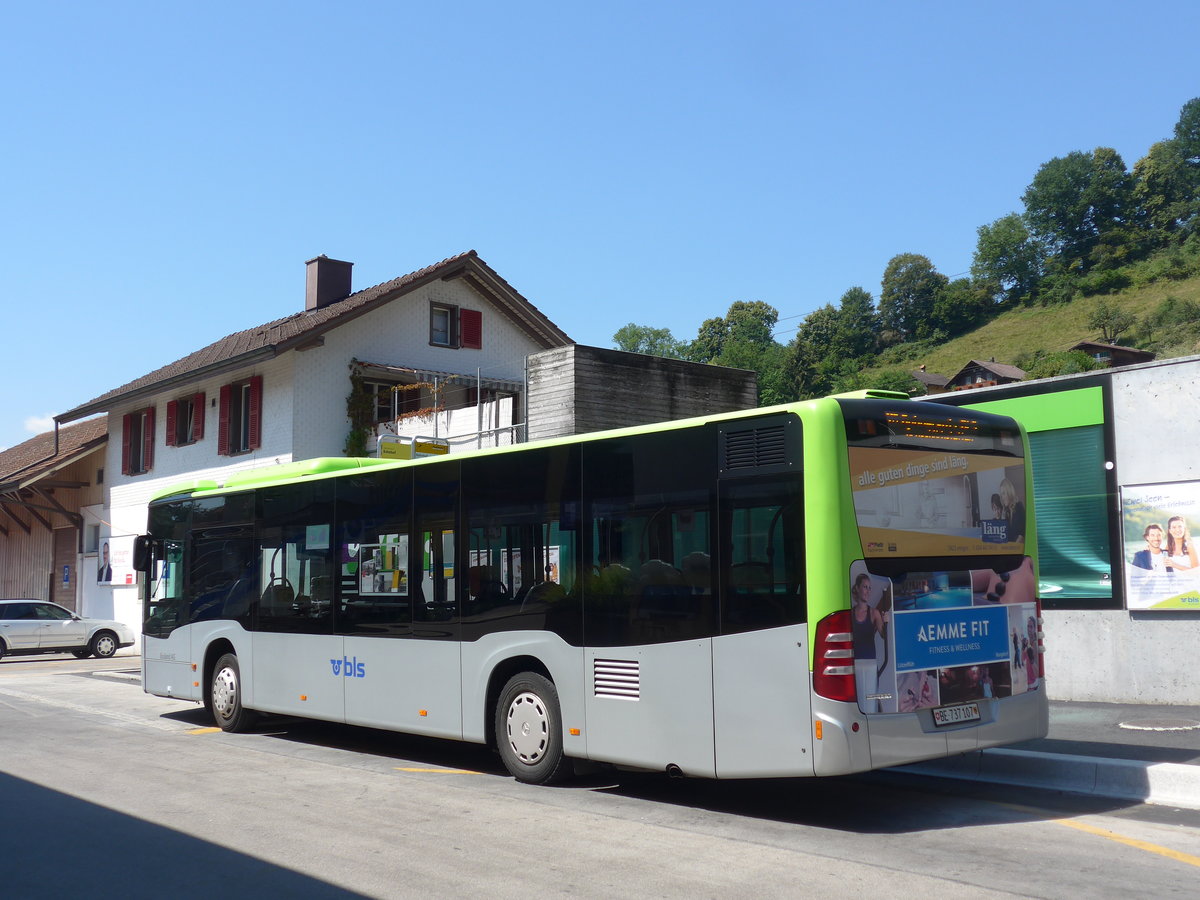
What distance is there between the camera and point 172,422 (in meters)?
31.8

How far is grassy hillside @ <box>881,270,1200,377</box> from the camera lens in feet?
298

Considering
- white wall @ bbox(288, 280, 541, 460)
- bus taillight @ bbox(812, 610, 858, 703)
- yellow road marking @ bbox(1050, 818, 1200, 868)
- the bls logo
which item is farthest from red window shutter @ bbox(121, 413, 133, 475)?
yellow road marking @ bbox(1050, 818, 1200, 868)

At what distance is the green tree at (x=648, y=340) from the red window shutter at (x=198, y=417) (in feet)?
319

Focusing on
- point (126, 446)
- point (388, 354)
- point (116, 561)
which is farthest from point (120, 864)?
point (116, 561)

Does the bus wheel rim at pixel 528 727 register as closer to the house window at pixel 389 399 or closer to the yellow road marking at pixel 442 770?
the yellow road marking at pixel 442 770

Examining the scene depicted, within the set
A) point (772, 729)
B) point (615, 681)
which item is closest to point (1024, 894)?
point (772, 729)

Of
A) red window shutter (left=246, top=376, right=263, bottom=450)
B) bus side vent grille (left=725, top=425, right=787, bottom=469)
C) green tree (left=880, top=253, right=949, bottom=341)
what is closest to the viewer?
bus side vent grille (left=725, top=425, right=787, bottom=469)

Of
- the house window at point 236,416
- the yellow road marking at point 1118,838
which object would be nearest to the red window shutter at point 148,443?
the house window at point 236,416

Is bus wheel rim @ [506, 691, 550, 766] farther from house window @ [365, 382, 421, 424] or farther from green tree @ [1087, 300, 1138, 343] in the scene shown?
green tree @ [1087, 300, 1138, 343]

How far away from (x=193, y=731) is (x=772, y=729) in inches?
352

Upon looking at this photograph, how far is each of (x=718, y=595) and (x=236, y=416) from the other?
23.8m

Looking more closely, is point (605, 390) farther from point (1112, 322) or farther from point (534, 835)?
point (1112, 322)

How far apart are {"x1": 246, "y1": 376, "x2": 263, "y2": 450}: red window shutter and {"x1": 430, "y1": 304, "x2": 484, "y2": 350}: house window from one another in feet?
16.8

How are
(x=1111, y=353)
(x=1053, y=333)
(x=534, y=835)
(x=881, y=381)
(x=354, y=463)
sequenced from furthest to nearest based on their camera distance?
1. (x=881, y=381)
2. (x=1053, y=333)
3. (x=1111, y=353)
4. (x=354, y=463)
5. (x=534, y=835)
